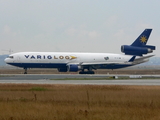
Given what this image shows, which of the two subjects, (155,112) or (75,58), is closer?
(155,112)

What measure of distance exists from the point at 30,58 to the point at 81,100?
136ft

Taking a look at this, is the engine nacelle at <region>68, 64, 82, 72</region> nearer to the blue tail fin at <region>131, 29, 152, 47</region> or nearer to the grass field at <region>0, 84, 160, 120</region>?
the blue tail fin at <region>131, 29, 152, 47</region>

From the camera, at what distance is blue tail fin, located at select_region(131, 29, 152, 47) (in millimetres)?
64938

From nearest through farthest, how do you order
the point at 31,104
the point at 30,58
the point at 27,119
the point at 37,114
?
the point at 27,119 < the point at 37,114 < the point at 31,104 < the point at 30,58

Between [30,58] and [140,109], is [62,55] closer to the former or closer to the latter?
[30,58]

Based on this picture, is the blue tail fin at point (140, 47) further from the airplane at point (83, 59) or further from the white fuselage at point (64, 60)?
the white fuselage at point (64, 60)

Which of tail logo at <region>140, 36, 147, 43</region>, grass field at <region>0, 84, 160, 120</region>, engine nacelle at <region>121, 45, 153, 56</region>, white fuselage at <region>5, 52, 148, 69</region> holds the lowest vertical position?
grass field at <region>0, 84, 160, 120</region>

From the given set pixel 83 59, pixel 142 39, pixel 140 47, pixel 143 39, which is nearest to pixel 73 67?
pixel 83 59

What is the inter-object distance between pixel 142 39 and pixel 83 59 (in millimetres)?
12758

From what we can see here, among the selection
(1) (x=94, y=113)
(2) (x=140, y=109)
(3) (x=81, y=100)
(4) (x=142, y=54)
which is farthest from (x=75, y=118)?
(4) (x=142, y=54)

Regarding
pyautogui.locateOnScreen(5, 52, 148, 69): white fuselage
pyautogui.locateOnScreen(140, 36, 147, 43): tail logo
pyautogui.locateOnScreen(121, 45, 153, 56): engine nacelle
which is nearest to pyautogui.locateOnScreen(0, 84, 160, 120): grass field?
pyautogui.locateOnScreen(5, 52, 148, 69): white fuselage

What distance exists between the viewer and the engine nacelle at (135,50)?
64.3 meters

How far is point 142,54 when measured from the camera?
65.0 m

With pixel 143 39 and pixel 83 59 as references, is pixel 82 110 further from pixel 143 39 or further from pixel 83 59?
pixel 143 39
